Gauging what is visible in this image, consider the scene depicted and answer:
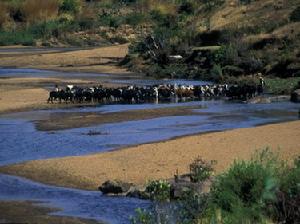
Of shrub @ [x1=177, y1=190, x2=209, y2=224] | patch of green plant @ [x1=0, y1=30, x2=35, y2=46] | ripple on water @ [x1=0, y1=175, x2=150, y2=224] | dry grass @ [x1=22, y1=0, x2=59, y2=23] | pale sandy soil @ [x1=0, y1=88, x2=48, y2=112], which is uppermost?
dry grass @ [x1=22, y1=0, x2=59, y2=23]

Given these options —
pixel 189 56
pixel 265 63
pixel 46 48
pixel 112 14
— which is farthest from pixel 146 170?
pixel 112 14

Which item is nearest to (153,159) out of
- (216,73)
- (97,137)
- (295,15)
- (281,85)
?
(97,137)

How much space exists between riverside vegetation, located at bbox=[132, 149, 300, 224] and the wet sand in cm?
238

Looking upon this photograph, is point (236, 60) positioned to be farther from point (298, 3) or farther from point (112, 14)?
point (112, 14)

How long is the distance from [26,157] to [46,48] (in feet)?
220

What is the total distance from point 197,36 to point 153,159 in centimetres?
4273

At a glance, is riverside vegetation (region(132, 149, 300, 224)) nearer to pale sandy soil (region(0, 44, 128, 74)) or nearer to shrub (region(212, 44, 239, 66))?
shrub (region(212, 44, 239, 66))

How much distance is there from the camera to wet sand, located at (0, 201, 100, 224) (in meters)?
15.1

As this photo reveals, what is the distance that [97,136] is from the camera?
88.9 ft

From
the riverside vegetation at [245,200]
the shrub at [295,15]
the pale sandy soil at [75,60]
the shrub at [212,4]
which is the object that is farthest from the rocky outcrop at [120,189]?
the shrub at [212,4]

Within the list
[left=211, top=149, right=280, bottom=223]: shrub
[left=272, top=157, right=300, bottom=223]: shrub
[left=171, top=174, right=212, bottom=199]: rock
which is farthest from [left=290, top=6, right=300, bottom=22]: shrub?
[left=272, top=157, right=300, bottom=223]: shrub

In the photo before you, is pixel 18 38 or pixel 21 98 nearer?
pixel 21 98

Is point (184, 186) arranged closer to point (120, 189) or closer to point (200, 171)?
point (200, 171)

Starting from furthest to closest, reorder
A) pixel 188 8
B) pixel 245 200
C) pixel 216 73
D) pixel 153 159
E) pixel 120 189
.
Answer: pixel 188 8, pixel 216 73, pixel 153 159, pixel 120 189, pixel 245 200
